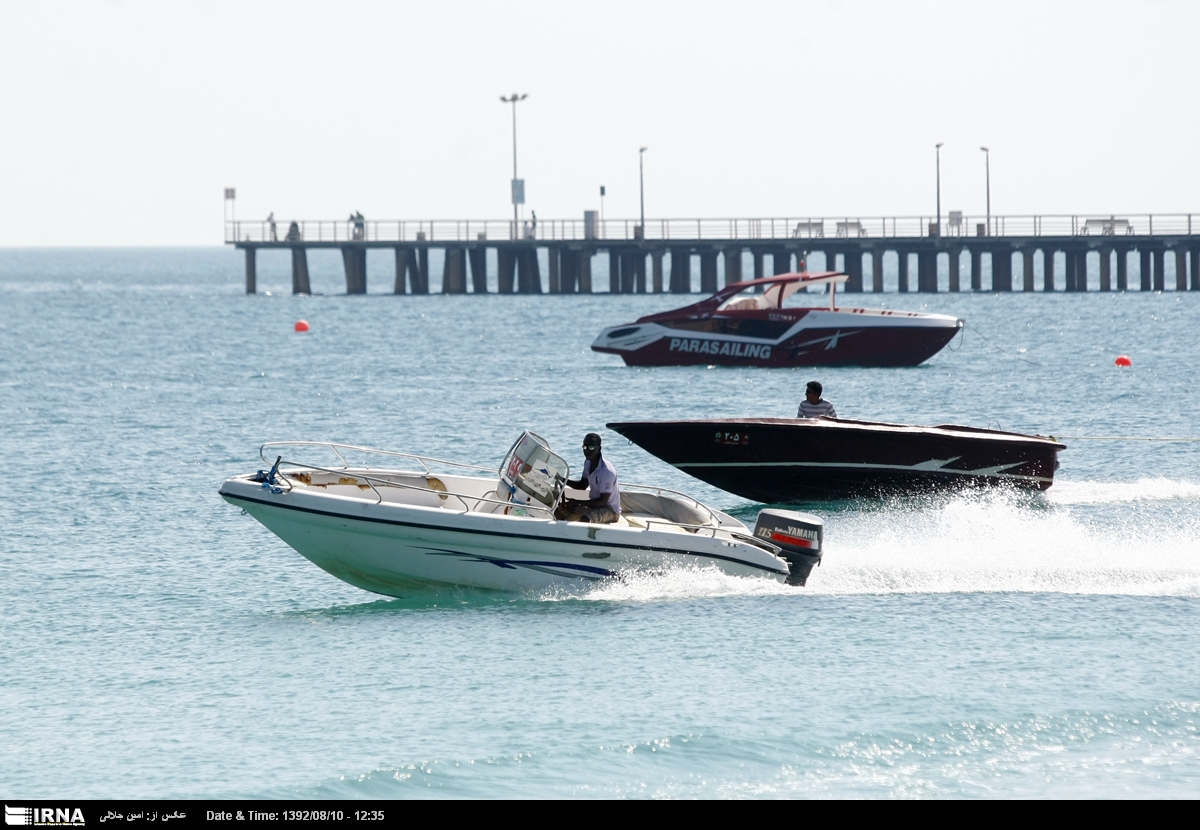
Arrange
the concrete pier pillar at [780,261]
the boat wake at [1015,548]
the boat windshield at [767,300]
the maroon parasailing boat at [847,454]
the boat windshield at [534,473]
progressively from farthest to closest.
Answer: the concrete pier pillar at [780,261] → the boat windshield at [767,300] → the maroon parasailing boat at [847,454] → the boat wake at [1015,548] → the boat windshield at [534,473]

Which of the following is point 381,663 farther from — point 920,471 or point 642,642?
point 920,471

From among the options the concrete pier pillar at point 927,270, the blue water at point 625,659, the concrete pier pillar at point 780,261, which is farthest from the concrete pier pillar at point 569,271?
the blue water at point 625,659

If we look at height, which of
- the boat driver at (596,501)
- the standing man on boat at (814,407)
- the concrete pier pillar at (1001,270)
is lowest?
the boat driver at (596,501)

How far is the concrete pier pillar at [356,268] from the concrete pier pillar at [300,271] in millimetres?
2519

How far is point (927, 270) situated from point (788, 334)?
152 feet

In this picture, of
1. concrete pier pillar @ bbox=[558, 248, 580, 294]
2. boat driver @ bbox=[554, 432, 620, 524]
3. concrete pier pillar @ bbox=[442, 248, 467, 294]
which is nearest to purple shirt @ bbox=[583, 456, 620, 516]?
boat driver @ bbox=[554, 432, 620, 524]

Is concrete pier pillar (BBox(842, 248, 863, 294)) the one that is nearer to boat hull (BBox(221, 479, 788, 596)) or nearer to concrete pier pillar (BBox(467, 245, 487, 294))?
concrete pier pillar (BBox(467, 245, 487, 294))

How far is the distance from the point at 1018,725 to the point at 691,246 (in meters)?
74.5

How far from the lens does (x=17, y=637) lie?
581 inches

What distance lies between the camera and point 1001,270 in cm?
8900

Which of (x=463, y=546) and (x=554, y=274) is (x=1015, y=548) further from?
(x=554, y=274)

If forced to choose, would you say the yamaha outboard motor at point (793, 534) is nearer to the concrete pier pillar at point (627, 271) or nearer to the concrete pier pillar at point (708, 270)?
the concrete pier pillar at point (708, 270)

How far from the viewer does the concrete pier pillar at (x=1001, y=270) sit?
88188 millimetres
